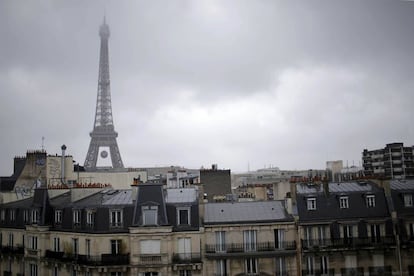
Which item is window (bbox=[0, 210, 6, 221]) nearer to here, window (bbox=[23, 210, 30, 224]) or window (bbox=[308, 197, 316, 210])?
window (bbox=[23, 210, 30, 224])

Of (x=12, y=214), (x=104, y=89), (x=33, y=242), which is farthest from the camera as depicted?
(x=104, y=89)

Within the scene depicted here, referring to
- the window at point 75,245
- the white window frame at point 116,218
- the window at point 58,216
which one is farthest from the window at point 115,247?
the window at point 58,216

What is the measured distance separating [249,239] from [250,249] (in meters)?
0.18

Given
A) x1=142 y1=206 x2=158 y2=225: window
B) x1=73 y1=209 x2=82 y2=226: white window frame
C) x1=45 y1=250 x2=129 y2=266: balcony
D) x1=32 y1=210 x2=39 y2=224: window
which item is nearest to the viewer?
x1=45 y1=250 x2=129 y2=266: balcony

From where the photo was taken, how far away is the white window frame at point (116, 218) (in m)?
9.08

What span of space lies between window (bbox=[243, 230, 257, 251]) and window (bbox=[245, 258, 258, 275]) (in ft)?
0.70

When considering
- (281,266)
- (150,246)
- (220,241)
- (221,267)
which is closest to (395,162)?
(281,266)

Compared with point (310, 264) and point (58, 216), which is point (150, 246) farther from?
point (310, 264)

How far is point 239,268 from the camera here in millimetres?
9062

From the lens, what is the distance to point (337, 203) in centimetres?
989

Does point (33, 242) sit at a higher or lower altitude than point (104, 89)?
lower

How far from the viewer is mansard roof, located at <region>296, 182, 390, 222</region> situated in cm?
965

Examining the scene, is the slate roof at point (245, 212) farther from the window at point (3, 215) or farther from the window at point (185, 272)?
the window at point (3, 215)

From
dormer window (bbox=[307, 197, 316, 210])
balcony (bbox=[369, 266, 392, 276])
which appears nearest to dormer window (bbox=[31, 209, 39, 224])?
dormer window (bbox=[307, 197, 316, 210])
